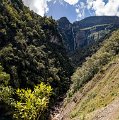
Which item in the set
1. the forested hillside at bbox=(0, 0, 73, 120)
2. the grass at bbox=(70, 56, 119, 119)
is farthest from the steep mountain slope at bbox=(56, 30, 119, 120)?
the forested hillside at bbox=(0, 0, 73, 120)

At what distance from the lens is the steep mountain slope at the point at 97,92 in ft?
219

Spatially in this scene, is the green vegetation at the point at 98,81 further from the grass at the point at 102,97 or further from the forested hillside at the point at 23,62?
the forested hillside at the point at 23,62

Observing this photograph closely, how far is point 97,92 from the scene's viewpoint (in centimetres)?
9844

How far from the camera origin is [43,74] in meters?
155

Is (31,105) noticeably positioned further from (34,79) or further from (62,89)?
(62,89)

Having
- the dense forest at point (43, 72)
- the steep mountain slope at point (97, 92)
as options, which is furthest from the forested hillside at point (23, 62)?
the steep mountain slope at point (97, 92)

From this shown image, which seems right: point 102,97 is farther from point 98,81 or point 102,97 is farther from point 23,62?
point 23,62

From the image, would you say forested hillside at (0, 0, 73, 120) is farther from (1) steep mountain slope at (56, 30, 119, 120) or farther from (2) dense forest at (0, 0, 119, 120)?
(1) steep mountain slope at (56, 30, 119, 120)

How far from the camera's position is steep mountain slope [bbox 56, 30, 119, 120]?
6682cm

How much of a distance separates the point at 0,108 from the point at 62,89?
202 feet

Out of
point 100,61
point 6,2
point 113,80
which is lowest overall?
point 113,80

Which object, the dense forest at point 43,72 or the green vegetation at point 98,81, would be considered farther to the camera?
the dense forest at point 43,72

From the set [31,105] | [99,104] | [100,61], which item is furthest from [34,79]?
[31,105]

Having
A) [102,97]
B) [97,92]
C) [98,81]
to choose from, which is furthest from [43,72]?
[102,97]
